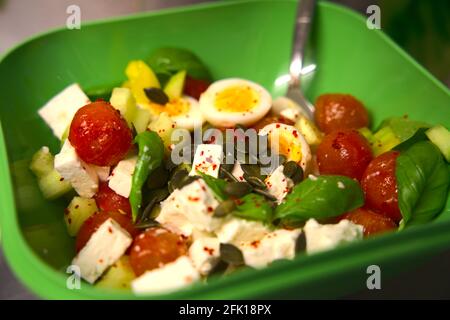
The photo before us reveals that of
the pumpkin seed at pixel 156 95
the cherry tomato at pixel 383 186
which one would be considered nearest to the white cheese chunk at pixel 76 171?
the pumpkin seed at pixel 156 95

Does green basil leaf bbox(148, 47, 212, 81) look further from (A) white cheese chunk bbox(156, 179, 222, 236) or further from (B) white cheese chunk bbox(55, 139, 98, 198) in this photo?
(A) white cheese chunk bbox(156, 179, 222, 236)

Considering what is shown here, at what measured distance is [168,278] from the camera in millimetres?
968

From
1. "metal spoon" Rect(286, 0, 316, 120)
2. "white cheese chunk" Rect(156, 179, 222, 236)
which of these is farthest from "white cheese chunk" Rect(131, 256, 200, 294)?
"metal spoon" Rect(286, 0, 316, 120)

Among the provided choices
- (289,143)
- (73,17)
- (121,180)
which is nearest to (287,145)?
(289,143)

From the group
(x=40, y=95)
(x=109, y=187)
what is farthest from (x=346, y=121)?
(x=40, y=95)

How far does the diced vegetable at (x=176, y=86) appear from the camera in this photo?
155 cm

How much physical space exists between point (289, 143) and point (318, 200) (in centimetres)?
25

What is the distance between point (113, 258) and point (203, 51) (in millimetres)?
850

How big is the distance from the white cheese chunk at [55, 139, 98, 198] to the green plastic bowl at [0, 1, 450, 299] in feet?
0.25

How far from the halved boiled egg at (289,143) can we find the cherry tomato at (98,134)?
1.25 feet

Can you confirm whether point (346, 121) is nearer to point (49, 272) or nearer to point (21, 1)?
point (49, 272)

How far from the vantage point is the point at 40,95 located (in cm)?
149

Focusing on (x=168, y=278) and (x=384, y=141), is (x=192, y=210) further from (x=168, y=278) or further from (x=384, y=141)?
(x=384, y=141)

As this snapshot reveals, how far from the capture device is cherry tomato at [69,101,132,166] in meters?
1.20
